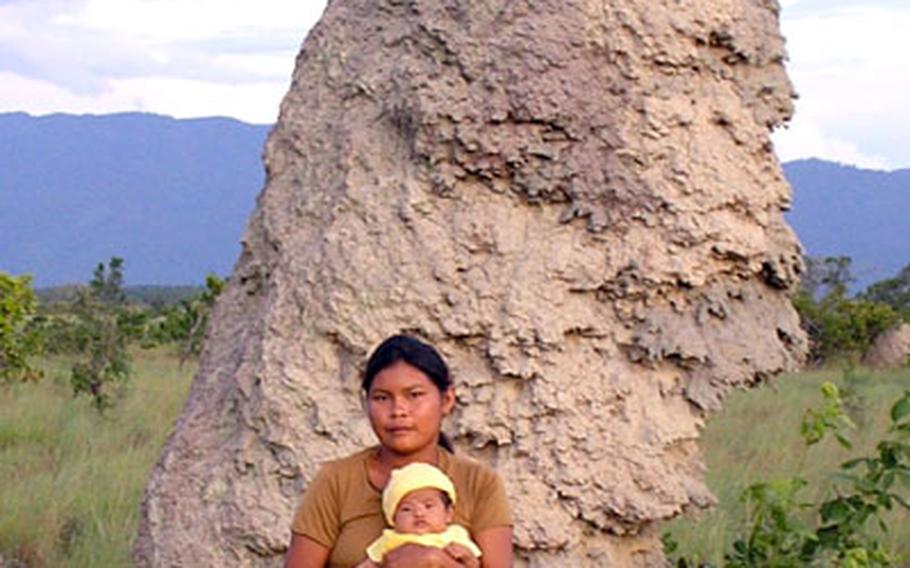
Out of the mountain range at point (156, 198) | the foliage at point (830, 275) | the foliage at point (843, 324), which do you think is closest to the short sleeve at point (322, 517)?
the foliage at point (843, 324)

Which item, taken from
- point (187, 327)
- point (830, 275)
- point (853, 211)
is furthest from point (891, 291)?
point (853, 211)

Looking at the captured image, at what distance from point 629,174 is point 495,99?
15.7 inches

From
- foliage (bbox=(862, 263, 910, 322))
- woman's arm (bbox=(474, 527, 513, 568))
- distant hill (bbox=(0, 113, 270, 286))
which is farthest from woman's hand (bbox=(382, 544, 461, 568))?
distant hill (bbox=(0, 113, 270, 286))

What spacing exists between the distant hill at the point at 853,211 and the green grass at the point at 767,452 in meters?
100

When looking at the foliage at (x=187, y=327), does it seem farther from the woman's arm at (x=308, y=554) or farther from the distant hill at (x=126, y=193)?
the distant hill at (x=126, y=193)

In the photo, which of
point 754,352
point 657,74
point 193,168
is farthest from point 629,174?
point 193,168

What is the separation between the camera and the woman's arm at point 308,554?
2854 millimetres

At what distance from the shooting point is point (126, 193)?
164 m

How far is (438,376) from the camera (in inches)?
115

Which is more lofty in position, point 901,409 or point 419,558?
point 901,409

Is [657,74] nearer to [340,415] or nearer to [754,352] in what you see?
[754,352]

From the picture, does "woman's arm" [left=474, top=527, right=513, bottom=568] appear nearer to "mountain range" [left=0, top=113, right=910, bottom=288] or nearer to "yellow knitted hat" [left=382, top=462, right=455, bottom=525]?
"yellow knitted hat" [left=382, top=462, right=455, bottom=525]

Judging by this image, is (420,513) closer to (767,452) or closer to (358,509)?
(358,509)

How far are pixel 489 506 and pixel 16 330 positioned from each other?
9.46m
